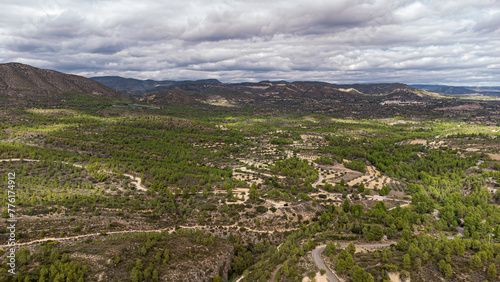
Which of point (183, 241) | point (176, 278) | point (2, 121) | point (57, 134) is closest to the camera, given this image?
point (176, 278)

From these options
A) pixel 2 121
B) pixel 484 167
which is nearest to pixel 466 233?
pixel 484 167

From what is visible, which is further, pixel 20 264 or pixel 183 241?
pixel 183 241

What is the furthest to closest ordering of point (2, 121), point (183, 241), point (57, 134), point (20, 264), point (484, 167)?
1. point (2, 121)
2. point (57, 134)
3. point (484, 167)
4. point (183, 241)
5. point (20, 264)

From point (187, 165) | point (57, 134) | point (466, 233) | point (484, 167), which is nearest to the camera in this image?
point (466, 233)

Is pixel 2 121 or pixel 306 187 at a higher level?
pixel 2 121

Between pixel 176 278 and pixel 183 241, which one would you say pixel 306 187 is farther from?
pixel 176 278

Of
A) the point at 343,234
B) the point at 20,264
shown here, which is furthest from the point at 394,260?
the point at 20,264

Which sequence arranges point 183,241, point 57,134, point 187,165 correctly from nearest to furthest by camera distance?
point 183,241 < point 187,165 < point 57,134

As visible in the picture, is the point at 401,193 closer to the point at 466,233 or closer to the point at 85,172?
the point at 466,233

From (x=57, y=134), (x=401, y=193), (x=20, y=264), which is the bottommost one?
(x=401, y=193)
